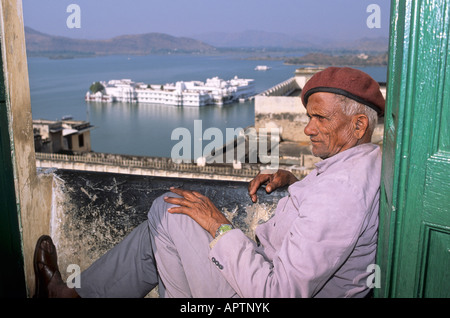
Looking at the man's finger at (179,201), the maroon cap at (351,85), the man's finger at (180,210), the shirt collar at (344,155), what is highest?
the maroon cap at (351,85)

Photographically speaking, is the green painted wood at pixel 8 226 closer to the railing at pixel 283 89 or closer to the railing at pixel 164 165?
the railing at pixel 164 165

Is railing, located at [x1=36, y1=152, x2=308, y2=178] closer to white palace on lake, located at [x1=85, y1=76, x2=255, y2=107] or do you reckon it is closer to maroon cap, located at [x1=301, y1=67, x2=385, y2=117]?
maroon cap, located at [x1=301, y1=67, x2=385, y2=117]

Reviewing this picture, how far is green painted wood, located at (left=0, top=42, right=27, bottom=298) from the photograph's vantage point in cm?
103

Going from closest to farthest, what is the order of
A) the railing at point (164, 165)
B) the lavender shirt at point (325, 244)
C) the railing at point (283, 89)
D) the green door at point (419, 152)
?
1. the green door at point (419, 152)
2. the lavender shirt at point (325, 244)
3. the railing at point (164, 165)
4. the railing at point (283, 89)

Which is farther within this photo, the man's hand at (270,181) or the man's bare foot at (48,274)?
the man's hand at (270,181)

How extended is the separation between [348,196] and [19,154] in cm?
80

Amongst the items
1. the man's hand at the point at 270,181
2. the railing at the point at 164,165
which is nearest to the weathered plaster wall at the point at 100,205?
the man's hand at the point at 270,181

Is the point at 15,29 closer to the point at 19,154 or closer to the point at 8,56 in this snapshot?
the point at 8,56

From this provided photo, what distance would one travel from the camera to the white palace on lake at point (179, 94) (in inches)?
1218

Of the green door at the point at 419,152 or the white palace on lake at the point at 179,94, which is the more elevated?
the green door at the point at 419,152

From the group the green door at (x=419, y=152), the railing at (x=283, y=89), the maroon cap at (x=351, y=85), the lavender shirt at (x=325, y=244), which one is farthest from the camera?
the railing at (x=283, y=89)

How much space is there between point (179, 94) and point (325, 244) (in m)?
30.2

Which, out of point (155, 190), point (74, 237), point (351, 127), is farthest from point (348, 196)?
point (74, 237)

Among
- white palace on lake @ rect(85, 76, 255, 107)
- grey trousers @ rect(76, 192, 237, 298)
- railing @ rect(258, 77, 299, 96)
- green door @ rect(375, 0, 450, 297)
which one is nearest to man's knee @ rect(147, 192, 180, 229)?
grey trousers @ rect(76, 192, 237, 298)
